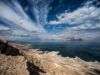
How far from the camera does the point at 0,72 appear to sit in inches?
547

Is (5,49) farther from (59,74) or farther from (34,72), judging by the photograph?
(59,74)

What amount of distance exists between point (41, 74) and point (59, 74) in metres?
3.17

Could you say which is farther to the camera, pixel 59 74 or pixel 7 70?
pixel 59 74

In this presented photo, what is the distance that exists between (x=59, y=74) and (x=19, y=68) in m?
7.19

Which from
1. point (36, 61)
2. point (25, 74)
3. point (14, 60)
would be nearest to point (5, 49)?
point (14, 60)

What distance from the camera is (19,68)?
1599cm

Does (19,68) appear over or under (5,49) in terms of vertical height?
under

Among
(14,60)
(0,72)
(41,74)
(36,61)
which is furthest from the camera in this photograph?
(36,61)

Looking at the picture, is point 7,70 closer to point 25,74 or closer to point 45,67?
point 25,74

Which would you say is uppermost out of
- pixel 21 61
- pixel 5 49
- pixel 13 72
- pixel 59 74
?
pixel 5 49

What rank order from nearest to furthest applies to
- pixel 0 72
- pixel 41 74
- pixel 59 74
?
pixel 0 72, pixel 41 74, pixel 59 74

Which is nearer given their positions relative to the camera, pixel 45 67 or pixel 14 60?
pixel 14 60

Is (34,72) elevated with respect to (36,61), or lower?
lower

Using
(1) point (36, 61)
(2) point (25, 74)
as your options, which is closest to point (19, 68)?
(2) point (25, 74)
